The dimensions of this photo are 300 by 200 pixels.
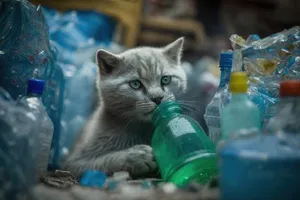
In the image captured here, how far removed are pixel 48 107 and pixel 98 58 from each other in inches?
15.4

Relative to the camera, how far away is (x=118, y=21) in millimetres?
3414

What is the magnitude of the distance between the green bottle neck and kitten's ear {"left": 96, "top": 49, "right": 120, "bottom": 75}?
398 millimetres

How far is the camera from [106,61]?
1789 mm

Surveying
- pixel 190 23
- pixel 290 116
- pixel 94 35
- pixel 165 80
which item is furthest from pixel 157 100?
pixel 190 23

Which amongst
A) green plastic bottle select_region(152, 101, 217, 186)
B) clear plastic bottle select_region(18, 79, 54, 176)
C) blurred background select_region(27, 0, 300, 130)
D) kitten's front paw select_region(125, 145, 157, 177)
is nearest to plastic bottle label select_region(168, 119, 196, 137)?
green plastic bottle select_region(152, 101, 217, 186)

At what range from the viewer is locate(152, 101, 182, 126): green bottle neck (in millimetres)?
1472

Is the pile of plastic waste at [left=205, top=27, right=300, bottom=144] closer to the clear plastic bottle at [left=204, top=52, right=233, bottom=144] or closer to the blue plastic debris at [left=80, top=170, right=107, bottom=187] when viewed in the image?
the clear plastic bottle at [left=204, top=52, right=233, bottom=144]

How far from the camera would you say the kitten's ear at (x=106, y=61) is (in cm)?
176

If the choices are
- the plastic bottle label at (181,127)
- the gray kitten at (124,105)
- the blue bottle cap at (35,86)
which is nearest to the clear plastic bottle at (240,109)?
the plastic bottle label at (181,127)

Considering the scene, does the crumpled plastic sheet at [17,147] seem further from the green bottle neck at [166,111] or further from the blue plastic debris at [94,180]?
the green bottle neck at [166,111]

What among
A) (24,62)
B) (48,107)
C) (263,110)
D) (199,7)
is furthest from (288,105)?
(199,7)

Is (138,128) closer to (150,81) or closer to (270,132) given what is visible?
(150,81)

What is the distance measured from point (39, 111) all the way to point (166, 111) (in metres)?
0.48

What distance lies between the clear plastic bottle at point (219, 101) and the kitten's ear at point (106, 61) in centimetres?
49
